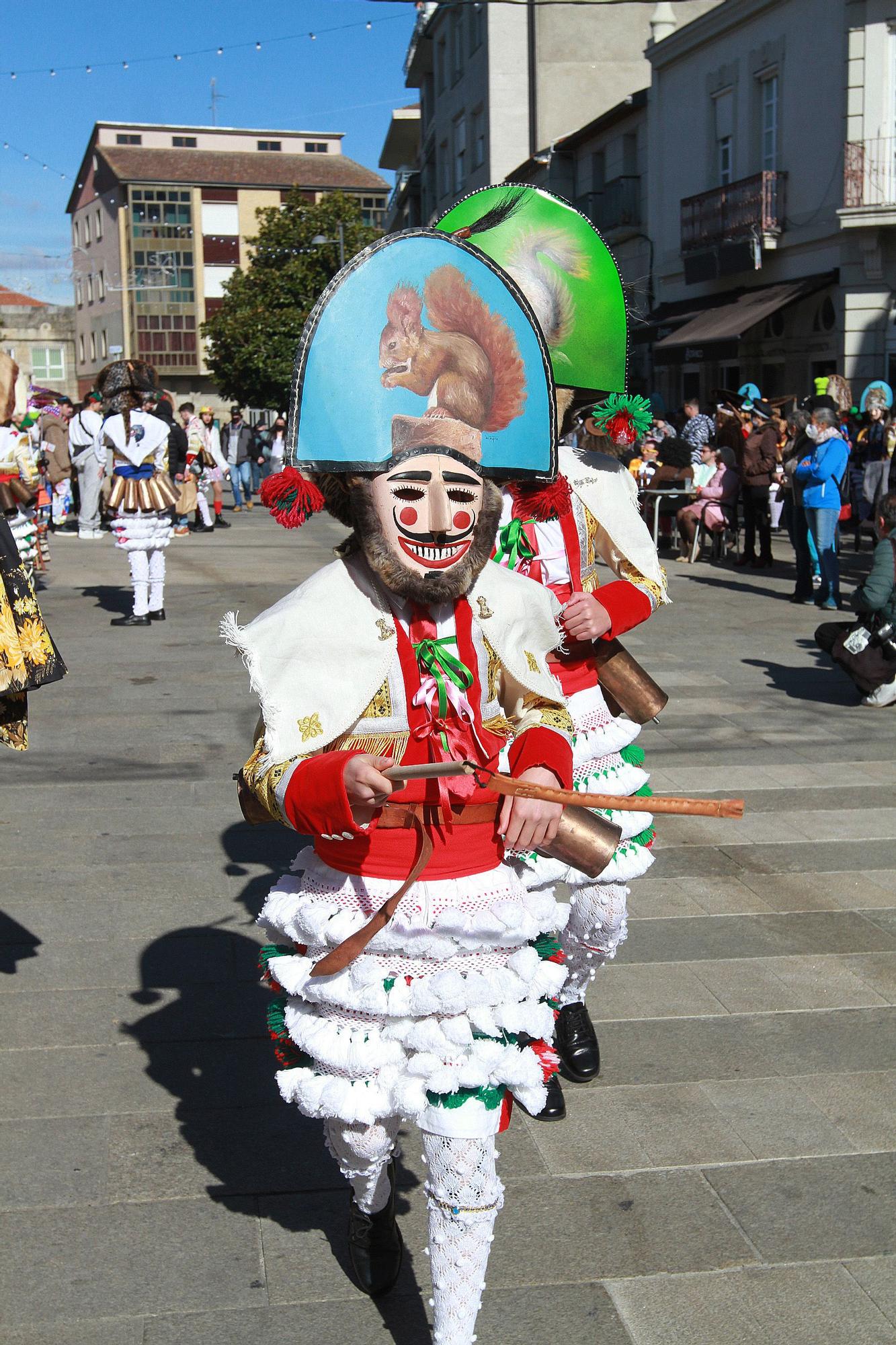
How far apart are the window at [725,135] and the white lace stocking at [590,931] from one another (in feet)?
81.4

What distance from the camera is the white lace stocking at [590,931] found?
12.5 feet

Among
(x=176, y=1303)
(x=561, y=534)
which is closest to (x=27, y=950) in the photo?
(x=176, y=1303)

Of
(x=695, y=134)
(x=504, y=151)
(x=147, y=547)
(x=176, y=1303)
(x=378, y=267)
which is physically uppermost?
(x=504, y=151)

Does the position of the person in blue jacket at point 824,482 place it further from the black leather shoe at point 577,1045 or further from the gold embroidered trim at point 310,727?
the gold embroidered trim at point 310,727

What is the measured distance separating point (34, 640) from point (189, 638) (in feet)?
23.7

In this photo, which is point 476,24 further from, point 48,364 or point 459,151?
point 48,364

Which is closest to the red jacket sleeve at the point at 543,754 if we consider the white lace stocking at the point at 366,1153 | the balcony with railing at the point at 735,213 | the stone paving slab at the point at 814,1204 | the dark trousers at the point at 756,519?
the white lace stocking at the point at 366,1153

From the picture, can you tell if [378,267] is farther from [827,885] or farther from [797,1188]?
[827,885]

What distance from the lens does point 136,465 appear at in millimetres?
11328

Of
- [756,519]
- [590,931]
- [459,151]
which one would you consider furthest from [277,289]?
[590,931]

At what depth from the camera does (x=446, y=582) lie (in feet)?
8.60

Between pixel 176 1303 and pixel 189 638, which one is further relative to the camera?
pixel 189 638

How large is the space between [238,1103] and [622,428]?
207cm

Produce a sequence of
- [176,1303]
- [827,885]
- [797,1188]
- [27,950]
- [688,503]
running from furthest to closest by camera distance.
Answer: [688,503], [827,885], [27,950], [797,1188], [176,1303]
